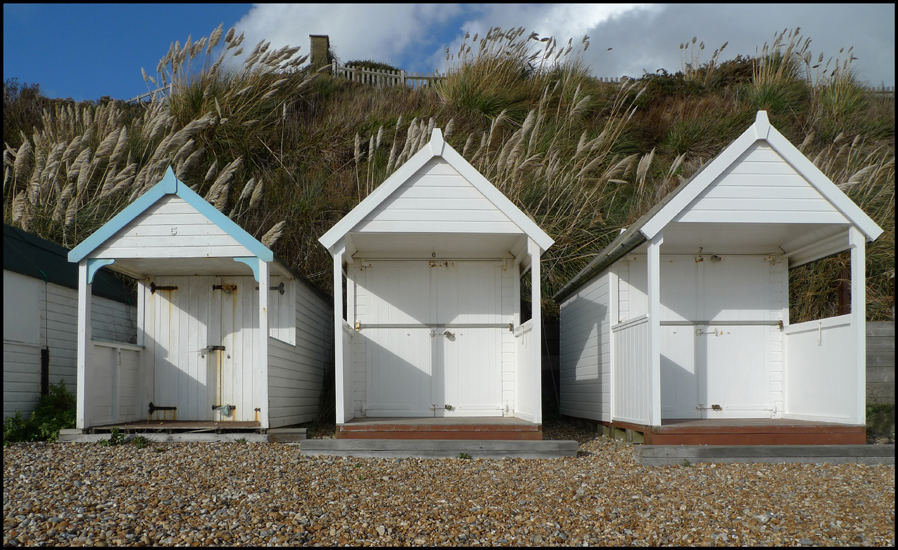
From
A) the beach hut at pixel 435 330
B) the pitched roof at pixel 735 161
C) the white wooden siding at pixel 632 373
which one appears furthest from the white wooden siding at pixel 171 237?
the pitched roof at pixel 735 161

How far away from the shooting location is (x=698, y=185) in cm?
679

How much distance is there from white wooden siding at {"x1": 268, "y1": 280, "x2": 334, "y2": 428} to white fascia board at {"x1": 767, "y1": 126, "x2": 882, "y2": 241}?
19.2ft

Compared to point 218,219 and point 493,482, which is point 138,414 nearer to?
point 218,219

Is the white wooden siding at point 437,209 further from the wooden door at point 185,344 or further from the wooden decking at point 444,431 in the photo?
the wooden door at point 185,344

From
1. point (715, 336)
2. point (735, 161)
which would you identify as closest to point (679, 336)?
point (715, 336)

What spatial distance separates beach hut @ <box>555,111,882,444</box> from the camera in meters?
6.68

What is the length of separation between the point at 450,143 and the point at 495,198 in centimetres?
587

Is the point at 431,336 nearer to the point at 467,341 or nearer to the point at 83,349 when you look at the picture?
the point at 467,341

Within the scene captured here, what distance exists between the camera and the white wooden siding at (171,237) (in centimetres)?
742

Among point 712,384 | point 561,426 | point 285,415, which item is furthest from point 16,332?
point 712,384

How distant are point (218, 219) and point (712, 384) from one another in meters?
6.09

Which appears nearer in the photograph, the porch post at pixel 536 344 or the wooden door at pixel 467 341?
the porch post at pixel 536 344

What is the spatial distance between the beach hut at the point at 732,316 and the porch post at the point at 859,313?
0.04 feet

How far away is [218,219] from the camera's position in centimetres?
744
